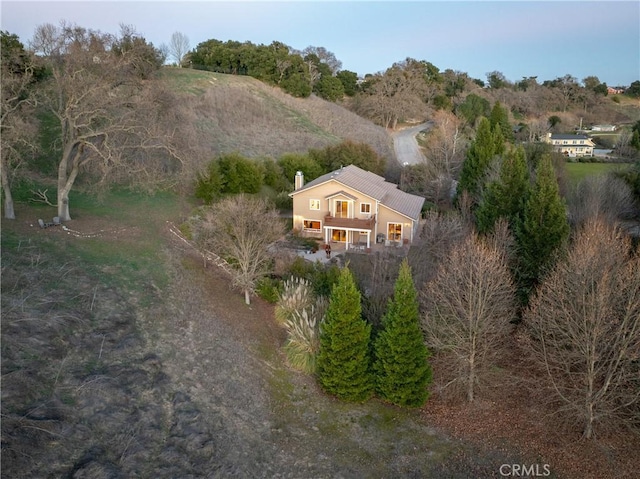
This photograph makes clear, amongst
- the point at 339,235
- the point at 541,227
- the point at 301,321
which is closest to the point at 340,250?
the point at 339,235

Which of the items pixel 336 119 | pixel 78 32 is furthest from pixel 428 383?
pixel 336 119

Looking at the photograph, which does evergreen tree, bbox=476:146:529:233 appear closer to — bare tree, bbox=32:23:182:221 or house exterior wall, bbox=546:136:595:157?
bare tree, bbox=32:23:182:221

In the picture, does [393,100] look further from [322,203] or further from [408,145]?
[322,203]

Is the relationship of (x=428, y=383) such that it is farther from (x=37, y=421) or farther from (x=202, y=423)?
(x=37, y=421)

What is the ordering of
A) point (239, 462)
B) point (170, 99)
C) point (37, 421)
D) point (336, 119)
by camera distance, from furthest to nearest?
1. point (336, 119)
2. point (170, 99)
3. point (239, 462)
4. point (37, 421)

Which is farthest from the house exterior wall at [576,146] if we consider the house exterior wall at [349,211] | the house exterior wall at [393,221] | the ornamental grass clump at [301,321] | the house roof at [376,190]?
the ornamental grass clump at [301,321]

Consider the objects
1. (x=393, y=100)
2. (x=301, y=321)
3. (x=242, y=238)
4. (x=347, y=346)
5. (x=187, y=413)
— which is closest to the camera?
(x=187, y=413)
